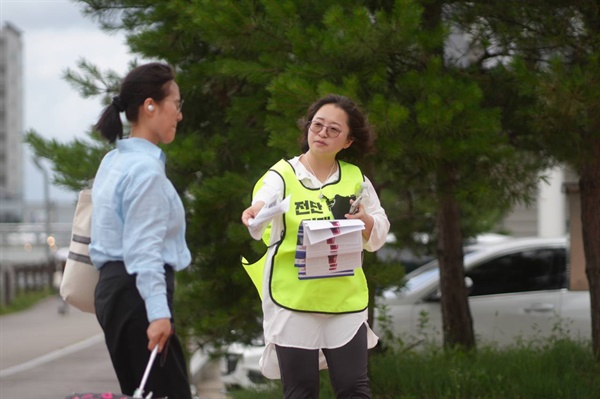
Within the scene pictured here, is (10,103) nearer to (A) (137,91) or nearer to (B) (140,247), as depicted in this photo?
(A) (137,91)

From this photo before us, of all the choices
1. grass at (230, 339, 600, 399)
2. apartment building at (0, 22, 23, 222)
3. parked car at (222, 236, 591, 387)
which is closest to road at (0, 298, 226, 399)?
parked car at (222, 236, 591, 387)

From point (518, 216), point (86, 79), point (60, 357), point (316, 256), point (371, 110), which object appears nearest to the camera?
point (316, 256)

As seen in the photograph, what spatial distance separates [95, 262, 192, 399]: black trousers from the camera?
12.4 ft

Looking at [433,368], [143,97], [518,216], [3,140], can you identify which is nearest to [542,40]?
[433,368]

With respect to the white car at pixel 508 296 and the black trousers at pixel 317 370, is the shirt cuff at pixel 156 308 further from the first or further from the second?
the white car at pixel 508 296

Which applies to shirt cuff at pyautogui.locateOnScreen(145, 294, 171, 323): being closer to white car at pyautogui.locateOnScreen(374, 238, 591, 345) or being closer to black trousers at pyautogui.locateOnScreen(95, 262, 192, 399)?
black trousers at pyautogui.locateOnScreen(95, 262, 192, 399)

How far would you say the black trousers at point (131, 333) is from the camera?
3.78m

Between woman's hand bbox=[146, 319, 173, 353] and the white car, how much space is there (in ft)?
21.8

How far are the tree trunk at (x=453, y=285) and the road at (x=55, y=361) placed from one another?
256 cm

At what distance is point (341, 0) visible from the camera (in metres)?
6.73

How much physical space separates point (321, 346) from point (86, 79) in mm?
4120

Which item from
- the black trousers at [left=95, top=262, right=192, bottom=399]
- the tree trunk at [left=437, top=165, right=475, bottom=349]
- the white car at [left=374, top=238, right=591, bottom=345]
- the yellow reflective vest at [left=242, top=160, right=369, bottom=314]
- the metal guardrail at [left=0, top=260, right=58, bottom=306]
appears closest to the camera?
the black trousers at [left=95, top=262, right=192, bottom=399]

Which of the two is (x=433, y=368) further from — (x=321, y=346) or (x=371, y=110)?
(x=321, y=346)

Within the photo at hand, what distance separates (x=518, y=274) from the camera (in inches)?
439
